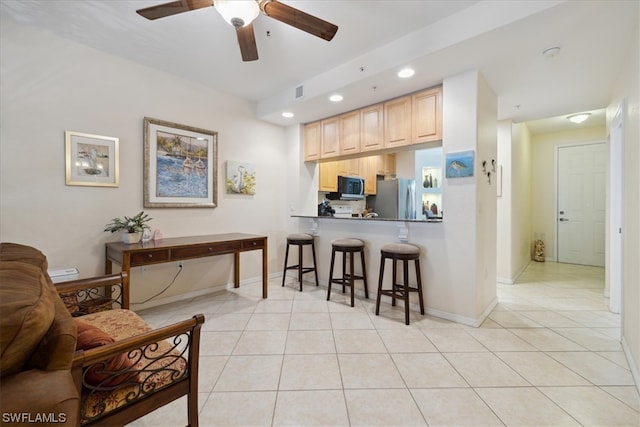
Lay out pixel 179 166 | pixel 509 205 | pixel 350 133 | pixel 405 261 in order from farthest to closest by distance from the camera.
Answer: pixel 509 205 < pixel 350 133 < pixel 179 166 < pixel 405 261

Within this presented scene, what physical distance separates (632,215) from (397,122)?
7.06 feet

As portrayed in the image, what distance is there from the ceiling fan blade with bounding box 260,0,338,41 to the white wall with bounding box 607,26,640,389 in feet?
7.24

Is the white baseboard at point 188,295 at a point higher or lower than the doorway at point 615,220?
lower

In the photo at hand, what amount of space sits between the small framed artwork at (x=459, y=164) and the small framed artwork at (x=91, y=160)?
3452 millimetres

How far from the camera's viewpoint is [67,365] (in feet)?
2.76

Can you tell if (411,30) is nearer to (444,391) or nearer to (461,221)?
(461,221)

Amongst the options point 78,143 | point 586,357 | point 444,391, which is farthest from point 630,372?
point 78,143

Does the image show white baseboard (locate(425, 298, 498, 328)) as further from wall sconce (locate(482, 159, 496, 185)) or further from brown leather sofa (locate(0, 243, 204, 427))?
brown leather sofa (locate(0, 243, 204, 427))

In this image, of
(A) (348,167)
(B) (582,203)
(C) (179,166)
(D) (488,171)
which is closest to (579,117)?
(B) (582,203)

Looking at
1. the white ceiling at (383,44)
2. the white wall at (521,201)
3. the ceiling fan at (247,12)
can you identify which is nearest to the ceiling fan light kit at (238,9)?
the ceiling fan at (247,12)

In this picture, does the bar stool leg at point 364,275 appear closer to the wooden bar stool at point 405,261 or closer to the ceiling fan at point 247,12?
the wooden bar stool at point 405,261

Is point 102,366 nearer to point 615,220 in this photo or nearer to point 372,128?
point 372,128

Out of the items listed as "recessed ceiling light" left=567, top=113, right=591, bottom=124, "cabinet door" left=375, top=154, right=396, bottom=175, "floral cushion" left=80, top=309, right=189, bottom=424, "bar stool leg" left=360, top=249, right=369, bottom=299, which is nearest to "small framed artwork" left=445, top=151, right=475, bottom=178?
"bar stool leg" left=360, top=249, right=369, bottom=299

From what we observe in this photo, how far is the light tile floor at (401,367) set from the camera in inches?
59.9
